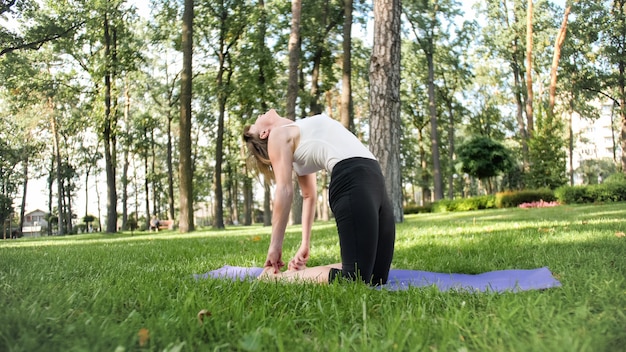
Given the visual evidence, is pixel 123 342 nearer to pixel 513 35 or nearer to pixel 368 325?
pixel 368 325

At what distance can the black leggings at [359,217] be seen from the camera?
130 inches

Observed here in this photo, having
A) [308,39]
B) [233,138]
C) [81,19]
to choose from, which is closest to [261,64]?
[308,39]

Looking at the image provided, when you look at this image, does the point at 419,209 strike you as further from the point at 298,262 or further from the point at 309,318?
the point at 309,318

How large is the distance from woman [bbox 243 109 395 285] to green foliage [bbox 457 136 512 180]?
27350 millimetres

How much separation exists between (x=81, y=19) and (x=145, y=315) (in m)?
16.8

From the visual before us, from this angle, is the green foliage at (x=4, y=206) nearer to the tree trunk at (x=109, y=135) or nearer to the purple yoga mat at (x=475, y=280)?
the tree trunk at (x=109, y=135)

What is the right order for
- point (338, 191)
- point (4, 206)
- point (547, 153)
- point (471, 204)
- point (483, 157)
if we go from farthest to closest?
point (4, 206), point (483, 157), point (471, 204), point (547, 153), point (338, 191)

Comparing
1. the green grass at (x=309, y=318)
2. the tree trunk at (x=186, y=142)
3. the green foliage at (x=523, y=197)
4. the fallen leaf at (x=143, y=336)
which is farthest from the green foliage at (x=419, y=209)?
the fallen leaf at (x=143, y=336)

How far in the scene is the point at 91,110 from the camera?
74.8ft

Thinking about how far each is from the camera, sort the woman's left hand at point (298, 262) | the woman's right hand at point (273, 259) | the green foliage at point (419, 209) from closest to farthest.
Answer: the woman's right hand at point (273, 259)
the woman's left hand at point (298, 262)
the green foliage at point (419, 209)

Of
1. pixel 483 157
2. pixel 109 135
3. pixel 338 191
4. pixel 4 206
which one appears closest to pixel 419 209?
pixel 483 157

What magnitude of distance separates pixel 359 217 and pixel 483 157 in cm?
2833

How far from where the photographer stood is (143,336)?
1581 millimetres

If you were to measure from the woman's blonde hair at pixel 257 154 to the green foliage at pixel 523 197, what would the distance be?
21440mm
